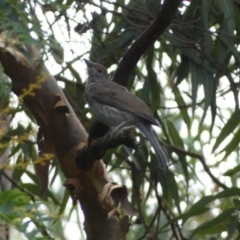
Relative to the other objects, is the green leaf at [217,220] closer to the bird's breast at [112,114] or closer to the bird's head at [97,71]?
the bird's breast at [112,114]

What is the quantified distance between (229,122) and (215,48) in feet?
1.39

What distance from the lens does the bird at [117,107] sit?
3.57 metres

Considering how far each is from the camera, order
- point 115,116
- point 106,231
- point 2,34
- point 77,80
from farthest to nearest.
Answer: point 77,80
point 115,116
point 106,231
point 2,34

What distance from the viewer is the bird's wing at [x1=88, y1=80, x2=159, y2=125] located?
365 centimetres

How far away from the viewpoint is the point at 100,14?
4297mm

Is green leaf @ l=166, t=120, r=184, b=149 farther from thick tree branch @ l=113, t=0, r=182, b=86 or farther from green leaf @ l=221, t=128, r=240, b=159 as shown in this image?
thick tree branch @ l=113, t=0, r=182, b=86

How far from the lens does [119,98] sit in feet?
12.7

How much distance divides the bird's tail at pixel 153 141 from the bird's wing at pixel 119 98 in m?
0.05

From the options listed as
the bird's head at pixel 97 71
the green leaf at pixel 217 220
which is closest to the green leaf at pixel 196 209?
the green leaf at pixel 217 220

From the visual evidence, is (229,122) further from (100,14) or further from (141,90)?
(100,14)

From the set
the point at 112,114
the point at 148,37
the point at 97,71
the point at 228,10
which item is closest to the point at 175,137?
the point at 97,71

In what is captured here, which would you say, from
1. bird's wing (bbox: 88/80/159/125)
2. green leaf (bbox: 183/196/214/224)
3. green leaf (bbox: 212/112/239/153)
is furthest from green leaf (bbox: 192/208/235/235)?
bird's wing (bbox: 88/80/159/125)

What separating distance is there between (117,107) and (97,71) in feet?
1.44

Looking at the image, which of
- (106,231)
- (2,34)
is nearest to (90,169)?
(106,231)
